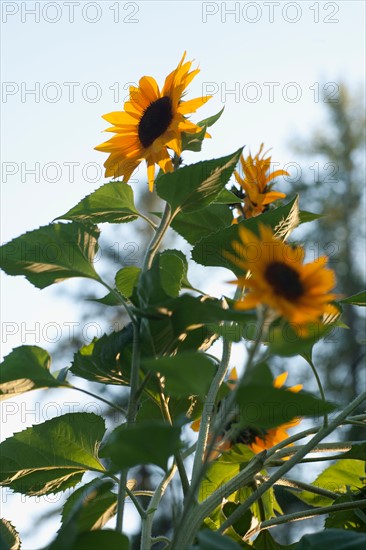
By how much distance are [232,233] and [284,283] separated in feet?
0.67

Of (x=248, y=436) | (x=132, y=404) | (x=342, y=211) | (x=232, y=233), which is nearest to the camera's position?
(x=132, y=404)

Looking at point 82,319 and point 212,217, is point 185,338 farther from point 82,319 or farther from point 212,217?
point 82,319

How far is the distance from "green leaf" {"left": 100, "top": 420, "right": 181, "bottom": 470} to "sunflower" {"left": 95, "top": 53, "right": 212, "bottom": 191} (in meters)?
0.34

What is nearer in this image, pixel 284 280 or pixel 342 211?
pixel 284 280

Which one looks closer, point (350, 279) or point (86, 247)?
point (86, 247)

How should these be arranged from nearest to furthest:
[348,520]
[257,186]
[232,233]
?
[232,233] < [348,520] < [257,186]

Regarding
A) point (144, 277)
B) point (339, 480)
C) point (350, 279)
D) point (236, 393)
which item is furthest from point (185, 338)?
point (350, 279)

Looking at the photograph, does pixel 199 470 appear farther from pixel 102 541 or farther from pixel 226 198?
pixel 226 198

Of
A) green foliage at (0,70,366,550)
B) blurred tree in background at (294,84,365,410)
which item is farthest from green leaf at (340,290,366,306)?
blurred tree in background at (294,84,365,410)

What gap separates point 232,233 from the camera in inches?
27.2

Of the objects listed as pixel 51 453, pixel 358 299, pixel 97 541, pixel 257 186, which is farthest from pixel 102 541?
pixel 257 186

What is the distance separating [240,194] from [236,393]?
0.55 meters

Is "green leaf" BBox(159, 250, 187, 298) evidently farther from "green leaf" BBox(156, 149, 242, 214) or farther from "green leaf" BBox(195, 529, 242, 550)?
"green leaf" BBox(195, 529, 242, 550)

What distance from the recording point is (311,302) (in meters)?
0.49
